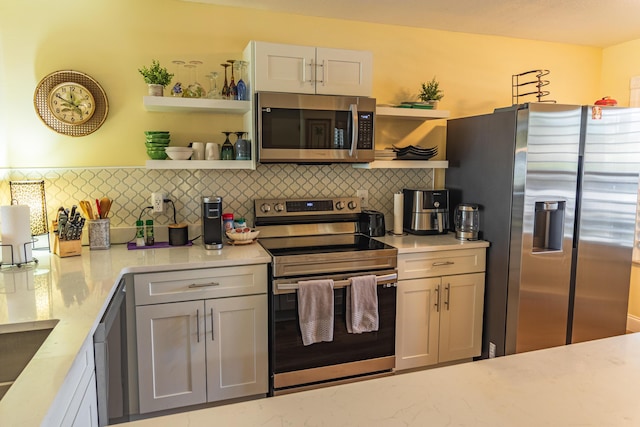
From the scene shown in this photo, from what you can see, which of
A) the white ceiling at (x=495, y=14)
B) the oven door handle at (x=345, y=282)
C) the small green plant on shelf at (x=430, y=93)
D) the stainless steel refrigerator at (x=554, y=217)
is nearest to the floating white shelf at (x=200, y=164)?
the oven door handle at (x=345, y=282)

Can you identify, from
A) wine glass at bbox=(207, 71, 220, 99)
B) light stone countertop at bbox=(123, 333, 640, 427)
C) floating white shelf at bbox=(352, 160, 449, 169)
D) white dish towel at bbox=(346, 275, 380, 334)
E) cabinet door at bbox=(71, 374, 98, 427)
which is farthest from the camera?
floating white shelf at bbox=(352, 160, 449, 169)

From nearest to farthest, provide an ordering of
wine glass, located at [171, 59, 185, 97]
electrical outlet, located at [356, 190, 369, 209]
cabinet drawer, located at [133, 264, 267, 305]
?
cabinet drawer, located at [133, 264, 267, 305] < wine glass, located at [171, 59, 185, 97] < electrical outlet, located at [356, 190, 369, 209]

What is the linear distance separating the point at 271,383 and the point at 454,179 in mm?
2054

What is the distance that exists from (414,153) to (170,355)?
211 cm

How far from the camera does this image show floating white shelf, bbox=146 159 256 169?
2.70 m

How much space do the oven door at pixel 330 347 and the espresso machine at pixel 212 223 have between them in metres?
0.51

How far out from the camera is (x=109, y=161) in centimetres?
286

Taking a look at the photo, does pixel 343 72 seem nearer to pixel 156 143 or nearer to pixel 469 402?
pixel 156 143

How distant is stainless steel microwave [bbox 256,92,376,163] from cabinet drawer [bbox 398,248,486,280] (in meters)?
0.73

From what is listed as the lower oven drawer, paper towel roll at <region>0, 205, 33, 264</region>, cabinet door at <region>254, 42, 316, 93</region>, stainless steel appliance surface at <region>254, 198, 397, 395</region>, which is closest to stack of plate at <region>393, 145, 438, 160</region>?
stainless steel appliance surface at <region>254, 198, 397, 395</region>

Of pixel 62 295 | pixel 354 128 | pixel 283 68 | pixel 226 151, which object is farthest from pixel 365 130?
pixel 62 295

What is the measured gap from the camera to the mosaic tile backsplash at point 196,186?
2791 mm

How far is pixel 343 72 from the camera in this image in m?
2.88

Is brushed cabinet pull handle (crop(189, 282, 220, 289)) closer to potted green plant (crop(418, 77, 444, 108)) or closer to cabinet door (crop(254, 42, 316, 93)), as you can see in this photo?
cabinet door (crop(254, 42, 316, 93))
